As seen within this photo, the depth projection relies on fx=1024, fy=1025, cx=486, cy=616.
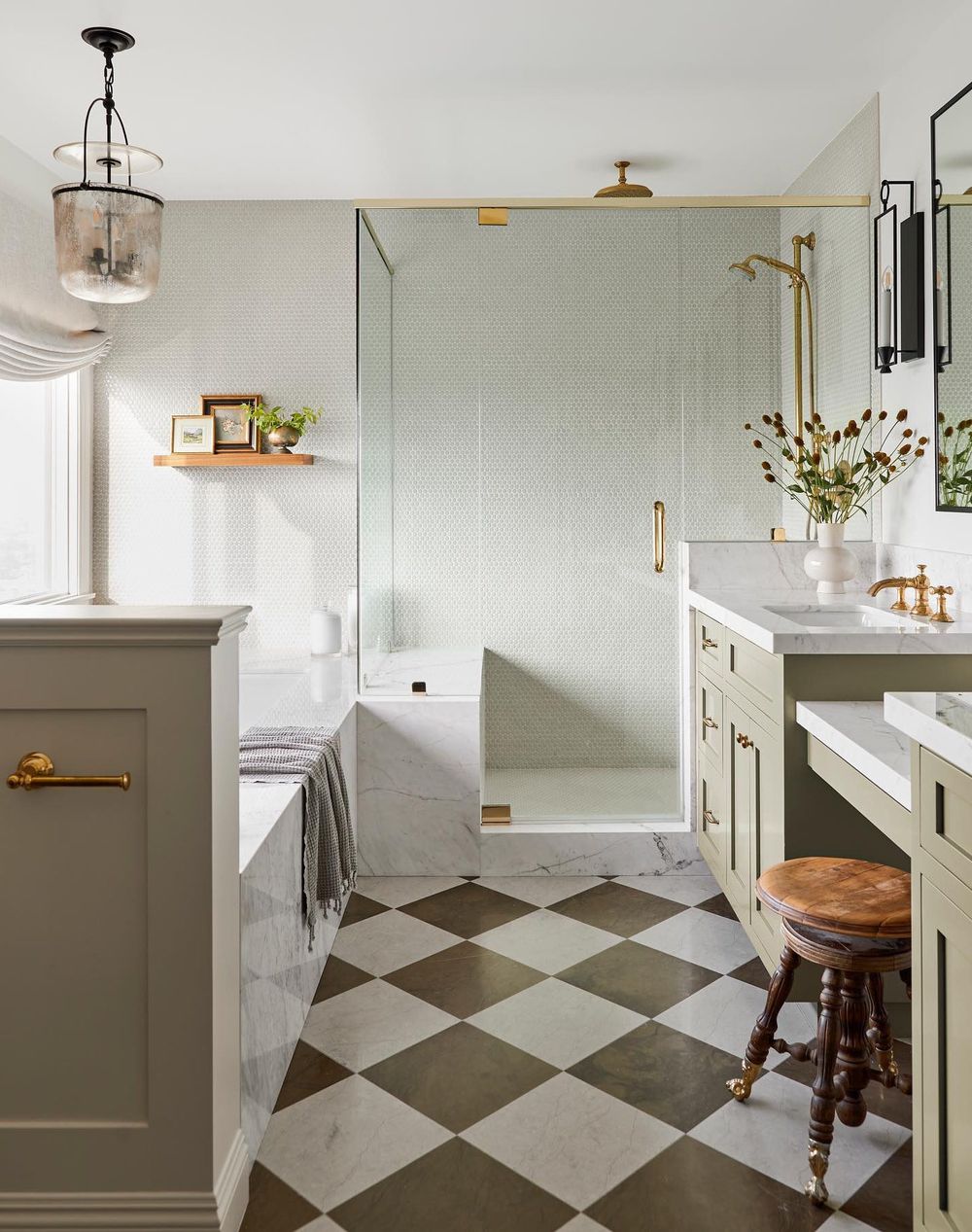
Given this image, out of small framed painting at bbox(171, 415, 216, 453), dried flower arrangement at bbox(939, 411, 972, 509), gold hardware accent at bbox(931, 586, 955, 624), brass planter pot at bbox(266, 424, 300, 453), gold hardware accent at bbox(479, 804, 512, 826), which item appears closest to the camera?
gold hardware accent at bbox(931, 586, 955, 624)

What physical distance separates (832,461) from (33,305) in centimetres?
298

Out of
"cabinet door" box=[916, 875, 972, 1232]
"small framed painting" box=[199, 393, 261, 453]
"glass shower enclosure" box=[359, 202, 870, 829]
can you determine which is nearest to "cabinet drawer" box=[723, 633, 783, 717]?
"glass shower enclosure" box=[359, 202, 870, 829]

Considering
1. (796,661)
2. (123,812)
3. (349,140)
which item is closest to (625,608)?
(796,661)

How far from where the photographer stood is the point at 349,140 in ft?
12.1

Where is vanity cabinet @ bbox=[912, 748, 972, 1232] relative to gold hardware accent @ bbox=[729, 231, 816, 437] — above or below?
below

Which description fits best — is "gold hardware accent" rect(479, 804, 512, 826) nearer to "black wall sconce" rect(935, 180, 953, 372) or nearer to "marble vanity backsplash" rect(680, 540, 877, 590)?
"marble vanity backsplash" rect(680, 540, 877, 590)

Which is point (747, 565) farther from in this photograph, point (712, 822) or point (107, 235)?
point (107, 235)

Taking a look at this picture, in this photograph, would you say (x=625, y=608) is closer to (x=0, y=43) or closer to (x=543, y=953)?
(x=543, y=953)

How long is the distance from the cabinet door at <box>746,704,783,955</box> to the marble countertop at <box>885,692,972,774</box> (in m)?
0.94

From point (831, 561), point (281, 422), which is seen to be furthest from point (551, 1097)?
point (281, 422)

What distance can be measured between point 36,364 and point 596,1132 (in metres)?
3.28

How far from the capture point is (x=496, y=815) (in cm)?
350

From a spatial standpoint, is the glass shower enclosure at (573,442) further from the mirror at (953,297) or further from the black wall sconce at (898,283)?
the mirror at (953,297)

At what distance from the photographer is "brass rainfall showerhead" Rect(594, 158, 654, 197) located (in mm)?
3838
